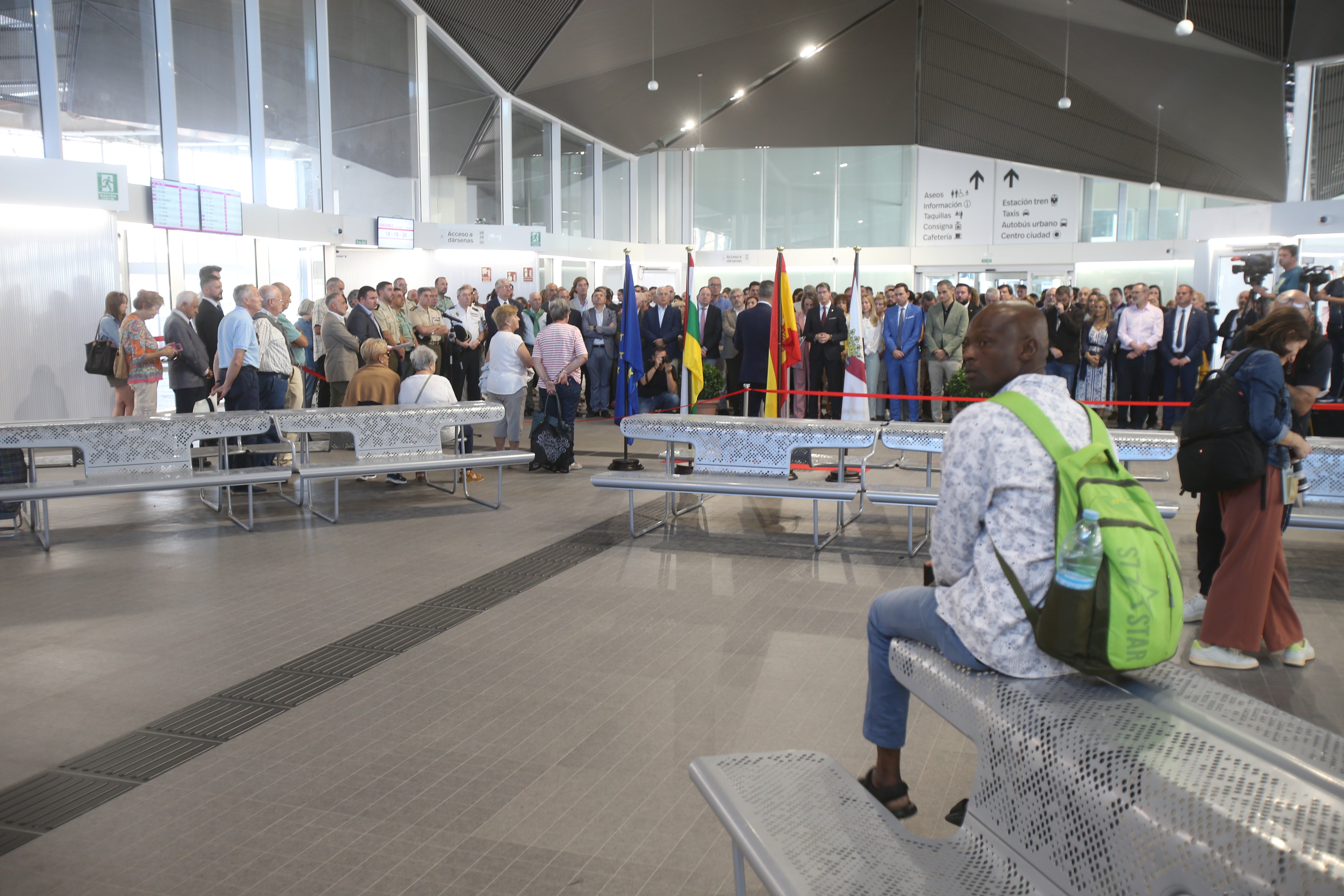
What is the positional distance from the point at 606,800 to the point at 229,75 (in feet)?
42.9

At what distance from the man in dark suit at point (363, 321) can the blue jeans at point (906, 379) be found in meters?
6.77

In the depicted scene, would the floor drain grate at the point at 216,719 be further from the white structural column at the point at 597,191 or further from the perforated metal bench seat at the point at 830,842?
the white structural column at the point at 597,191

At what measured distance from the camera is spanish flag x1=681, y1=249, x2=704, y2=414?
30.2 feet

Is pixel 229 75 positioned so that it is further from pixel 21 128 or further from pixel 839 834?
pixel 839 834

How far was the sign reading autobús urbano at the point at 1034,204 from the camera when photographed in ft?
66.3

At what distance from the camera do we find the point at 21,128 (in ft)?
34.9

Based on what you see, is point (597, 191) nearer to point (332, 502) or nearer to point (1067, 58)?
point (1067, 58)

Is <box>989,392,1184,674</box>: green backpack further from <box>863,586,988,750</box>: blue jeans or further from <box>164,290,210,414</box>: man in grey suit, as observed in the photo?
<box>164,290,210,414</box>: man in grey suit

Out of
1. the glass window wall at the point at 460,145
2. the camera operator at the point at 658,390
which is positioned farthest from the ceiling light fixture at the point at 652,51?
the camera operator at the point at 658,390

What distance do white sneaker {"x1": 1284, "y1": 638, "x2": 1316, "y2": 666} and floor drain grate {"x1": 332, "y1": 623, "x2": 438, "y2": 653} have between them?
3855 millimetres

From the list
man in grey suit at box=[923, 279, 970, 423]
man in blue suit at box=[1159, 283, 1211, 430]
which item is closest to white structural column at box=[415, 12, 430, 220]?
man in grey suit at box=[923, 279, 970, 423]

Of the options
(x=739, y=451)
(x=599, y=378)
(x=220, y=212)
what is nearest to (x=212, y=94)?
(x=220, y=212)

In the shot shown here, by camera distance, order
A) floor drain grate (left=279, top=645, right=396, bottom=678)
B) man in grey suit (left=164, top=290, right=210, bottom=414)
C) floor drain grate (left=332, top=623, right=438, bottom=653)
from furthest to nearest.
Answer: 1. man in grey suit (left=164, top=290, right=210, bottom=414)
2. floor drain grate (left=332, top=623, right=438, bottom=653)
3. floor drain grate (left=279, top=645, right=396, bottom=678)

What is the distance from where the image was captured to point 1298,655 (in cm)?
410
